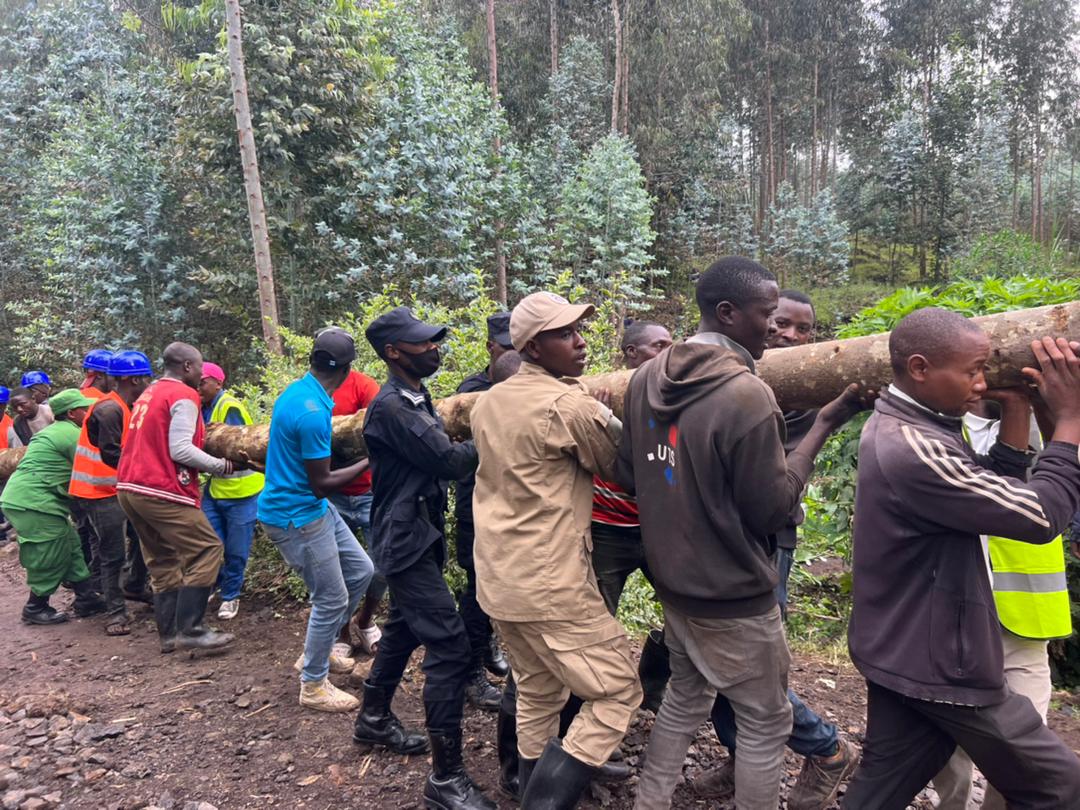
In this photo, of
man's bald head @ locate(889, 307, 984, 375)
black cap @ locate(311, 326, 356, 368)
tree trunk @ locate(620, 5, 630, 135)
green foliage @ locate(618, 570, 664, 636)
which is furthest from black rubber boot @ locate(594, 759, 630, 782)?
tree trunk @ locate(620, 5, 630, 135)

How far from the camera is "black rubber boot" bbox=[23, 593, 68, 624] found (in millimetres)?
6746

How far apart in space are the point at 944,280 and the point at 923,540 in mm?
25906

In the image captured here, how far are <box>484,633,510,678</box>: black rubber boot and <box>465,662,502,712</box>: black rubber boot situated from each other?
154 millimetres

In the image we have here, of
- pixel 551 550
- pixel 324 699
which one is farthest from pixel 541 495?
pixel 324 699

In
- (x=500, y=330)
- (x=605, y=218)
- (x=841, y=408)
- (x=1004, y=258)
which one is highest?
(x=605, y=218)

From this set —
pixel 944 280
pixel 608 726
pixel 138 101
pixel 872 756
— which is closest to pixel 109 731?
pixel 608 726

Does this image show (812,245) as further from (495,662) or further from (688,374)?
(688,374)

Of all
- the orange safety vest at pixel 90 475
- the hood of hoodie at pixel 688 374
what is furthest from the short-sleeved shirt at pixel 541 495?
the orange safety vest at pixel 90 475

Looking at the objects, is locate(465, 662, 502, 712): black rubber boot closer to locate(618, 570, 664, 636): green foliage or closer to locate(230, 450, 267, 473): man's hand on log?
locate(618, 570, 664, 636): green foliage

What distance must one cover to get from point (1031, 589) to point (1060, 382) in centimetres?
70

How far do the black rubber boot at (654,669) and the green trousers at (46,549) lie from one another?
5624 millimetres

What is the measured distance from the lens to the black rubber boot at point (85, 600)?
6.82 metres

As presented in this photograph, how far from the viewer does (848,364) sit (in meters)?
3.04

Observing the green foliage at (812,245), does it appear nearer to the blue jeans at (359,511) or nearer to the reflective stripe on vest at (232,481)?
the reflective stripe on vest at (232,481)
